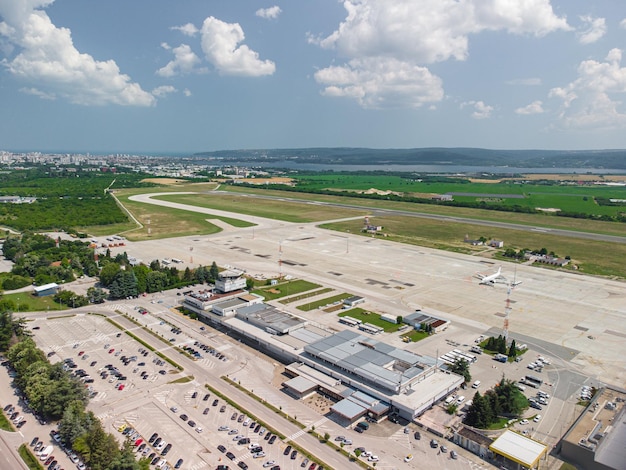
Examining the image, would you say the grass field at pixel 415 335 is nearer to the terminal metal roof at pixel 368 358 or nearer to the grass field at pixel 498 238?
the terminal metal roof at pixel 368 358

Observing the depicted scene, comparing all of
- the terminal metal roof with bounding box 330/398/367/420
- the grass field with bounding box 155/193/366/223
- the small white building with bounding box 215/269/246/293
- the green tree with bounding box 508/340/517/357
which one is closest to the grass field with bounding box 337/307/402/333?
the green tree with bounding box 508/340/517/357

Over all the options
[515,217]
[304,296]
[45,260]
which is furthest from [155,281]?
[515,217]

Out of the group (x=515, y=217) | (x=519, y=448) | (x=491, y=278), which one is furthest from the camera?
(x=515, y=217)

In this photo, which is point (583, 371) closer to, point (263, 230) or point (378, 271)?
point (378, 271)

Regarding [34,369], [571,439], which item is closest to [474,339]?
[571,439]

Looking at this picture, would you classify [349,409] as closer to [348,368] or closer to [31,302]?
[348,368]
